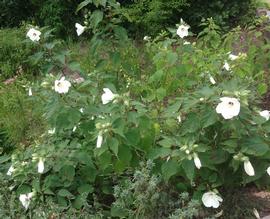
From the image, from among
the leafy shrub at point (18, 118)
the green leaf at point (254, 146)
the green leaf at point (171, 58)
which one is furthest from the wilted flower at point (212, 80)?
the leafy shrub at point (18, 118)

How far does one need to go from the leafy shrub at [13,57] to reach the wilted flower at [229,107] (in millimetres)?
3468

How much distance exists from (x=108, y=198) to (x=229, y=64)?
114 centimetres

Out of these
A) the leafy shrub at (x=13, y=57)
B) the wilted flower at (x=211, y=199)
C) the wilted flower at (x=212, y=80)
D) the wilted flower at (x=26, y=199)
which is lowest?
the leafy shrub at (x=13, y=57)

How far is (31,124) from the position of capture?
4.75 meters

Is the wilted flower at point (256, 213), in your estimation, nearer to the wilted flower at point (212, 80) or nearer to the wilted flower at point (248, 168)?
the wilted flower at point (248, 168)

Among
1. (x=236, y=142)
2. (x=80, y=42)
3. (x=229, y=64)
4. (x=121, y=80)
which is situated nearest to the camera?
(x=236, y=142)

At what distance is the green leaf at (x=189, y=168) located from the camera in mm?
2746

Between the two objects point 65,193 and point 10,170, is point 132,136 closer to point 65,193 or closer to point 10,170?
point 65,193

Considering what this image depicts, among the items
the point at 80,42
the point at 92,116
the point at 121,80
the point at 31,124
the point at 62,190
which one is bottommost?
the point at 80,42

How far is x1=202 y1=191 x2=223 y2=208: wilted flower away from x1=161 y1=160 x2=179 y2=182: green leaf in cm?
22

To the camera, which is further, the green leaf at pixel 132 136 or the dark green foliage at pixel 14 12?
the dark green foliage at pixel 14 12

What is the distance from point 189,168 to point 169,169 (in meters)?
0.12

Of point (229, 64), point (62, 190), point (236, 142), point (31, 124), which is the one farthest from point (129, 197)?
point (31, 124)

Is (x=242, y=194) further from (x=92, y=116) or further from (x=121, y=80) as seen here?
(x=121, y=80)
